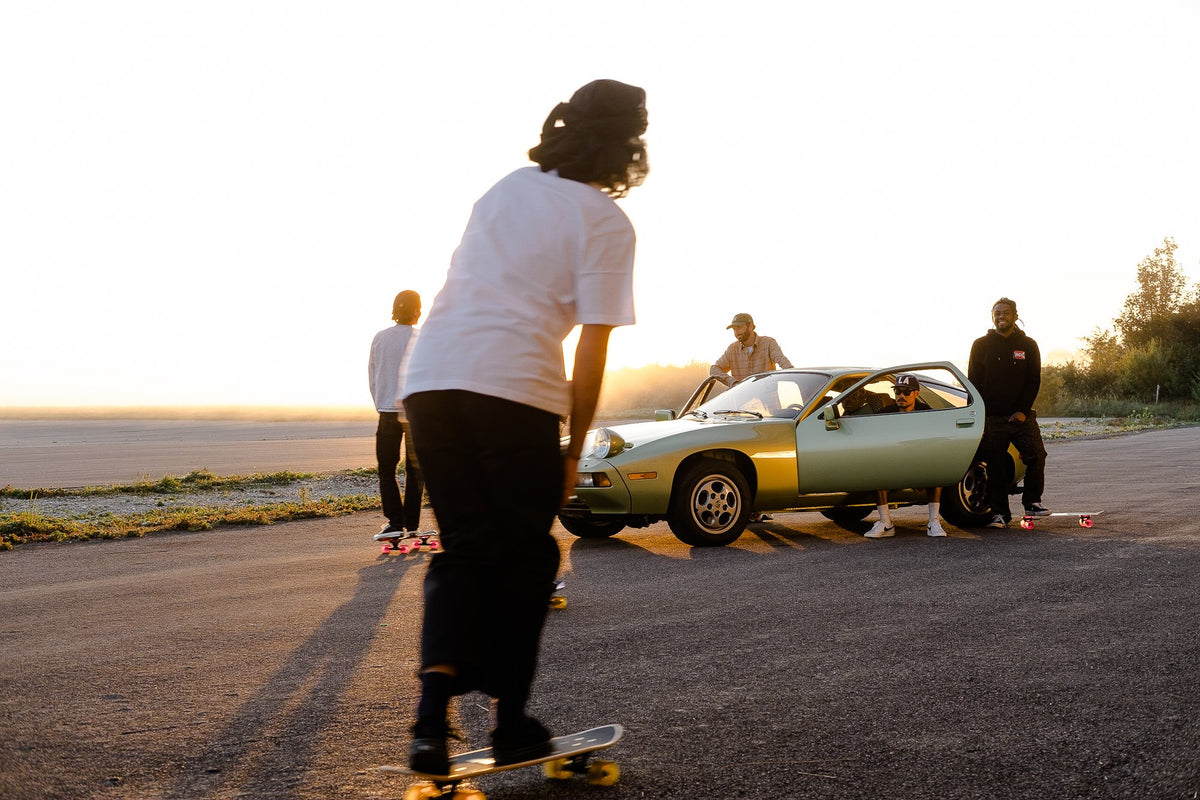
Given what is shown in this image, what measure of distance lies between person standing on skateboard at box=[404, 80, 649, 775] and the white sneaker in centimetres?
693

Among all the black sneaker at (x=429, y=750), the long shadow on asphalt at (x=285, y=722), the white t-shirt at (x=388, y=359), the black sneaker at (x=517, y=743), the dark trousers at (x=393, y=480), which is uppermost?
the white t-shirt at (x=388, y=359)

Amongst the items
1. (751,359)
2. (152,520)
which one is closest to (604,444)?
(751,359)

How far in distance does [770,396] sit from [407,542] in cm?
358

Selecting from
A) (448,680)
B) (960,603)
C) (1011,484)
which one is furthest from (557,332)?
(1011,484)

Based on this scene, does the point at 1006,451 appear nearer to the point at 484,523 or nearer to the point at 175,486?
the point at 484,523

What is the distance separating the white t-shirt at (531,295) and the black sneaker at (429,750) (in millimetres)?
856

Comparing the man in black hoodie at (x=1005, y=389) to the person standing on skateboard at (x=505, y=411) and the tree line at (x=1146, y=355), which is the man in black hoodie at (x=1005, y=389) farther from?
the tree line at (x=1146, y=355)

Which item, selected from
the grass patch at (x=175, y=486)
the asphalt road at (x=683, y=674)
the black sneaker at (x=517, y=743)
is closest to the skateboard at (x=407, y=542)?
the asphalt road at (x=683, y=674)

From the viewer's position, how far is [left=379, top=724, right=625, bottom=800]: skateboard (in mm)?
Result: 2705

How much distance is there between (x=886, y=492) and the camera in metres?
9.38

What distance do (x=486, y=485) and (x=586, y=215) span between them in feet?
2.47

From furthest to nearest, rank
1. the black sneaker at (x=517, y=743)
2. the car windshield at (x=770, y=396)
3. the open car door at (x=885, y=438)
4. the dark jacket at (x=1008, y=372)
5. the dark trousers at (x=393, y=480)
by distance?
1. the dark jacket at (x=1008, y=372)
2. the car windshield at (x=770, y=396)
3. the open car door at (x=885, y=438)
4. the dark trousers at (x=393, y=480)
5. the black sneaker at (x=517, y=743)

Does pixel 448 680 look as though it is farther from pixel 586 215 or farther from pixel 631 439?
pixel 631 439

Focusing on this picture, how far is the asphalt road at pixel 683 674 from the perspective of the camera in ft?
10.3
